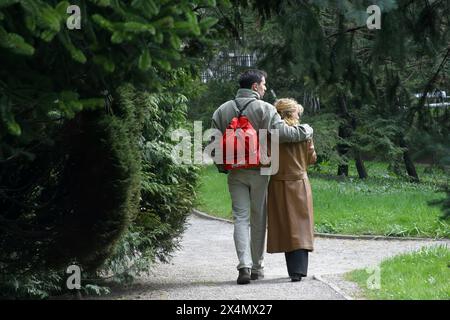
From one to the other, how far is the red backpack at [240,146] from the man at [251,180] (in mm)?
128

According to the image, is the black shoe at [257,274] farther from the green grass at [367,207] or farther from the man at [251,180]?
the green grass at [367,207]

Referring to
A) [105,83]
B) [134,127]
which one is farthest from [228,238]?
[105,83]

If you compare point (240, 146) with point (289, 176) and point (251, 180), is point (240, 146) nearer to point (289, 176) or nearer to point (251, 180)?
point (251, 180)

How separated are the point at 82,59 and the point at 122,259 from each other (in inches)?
172

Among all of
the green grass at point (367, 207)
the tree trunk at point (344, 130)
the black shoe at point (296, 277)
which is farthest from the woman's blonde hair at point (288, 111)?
the tree trunk at point (344, 130)

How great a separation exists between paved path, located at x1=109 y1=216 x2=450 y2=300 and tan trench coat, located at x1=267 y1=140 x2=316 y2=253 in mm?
390

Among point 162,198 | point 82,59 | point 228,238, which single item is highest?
point 82,59

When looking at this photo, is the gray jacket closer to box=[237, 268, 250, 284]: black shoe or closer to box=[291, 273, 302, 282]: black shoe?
box=[237, 268, 250, 284]: black shoe

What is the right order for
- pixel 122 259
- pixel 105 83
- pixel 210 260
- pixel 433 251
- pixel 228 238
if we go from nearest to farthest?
pixel 105 83
pixel 122 259
pixel 433 251
pixel 210 260
pixel 228 238

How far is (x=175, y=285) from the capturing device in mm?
9430

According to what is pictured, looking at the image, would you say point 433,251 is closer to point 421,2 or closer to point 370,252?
point 370,252

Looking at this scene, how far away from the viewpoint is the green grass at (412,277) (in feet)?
26.7

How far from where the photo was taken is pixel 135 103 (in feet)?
27.9

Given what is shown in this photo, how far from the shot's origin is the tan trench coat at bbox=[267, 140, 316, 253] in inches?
360
